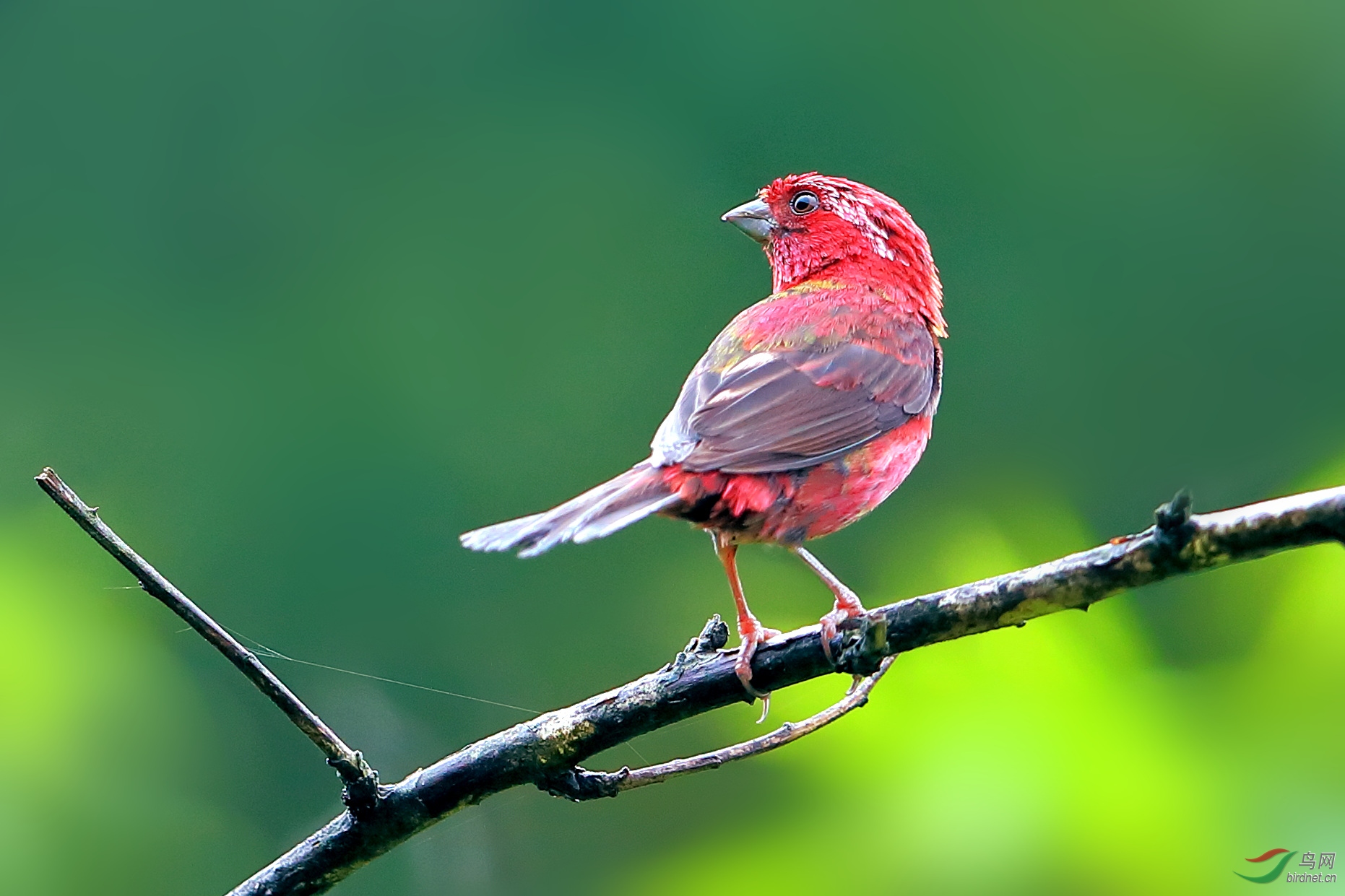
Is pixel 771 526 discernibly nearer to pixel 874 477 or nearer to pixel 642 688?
pixel 874 477

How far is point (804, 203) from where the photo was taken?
407 cm

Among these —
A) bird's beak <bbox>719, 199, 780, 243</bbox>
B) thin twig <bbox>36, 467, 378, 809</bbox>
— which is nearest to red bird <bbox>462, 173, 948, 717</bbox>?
bird's beak <bbox>719, 199, 780, 243</bbox>

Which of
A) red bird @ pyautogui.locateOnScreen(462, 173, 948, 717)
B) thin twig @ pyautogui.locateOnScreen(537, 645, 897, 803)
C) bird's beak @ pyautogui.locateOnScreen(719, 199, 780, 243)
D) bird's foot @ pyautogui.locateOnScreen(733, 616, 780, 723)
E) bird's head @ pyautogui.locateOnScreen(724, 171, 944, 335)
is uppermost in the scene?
bird's beak @ pyautogui.locateOnScreen(719, 199, 780, 243)

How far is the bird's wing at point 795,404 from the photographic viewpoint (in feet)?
10.1

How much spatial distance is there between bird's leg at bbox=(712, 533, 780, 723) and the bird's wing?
0.24m

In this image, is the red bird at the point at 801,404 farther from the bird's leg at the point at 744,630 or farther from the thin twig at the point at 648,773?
the thin twig at the point at 648,773

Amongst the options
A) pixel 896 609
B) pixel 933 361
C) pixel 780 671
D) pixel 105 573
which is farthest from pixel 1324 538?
pixel 105 573

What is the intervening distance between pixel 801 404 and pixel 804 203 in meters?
0.94

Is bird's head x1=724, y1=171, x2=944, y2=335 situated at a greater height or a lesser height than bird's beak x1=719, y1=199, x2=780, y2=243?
lesser

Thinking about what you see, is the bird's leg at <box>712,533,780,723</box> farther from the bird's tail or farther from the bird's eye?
the bird's eye

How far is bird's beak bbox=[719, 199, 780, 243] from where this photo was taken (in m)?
4.09

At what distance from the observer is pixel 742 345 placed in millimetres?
3574

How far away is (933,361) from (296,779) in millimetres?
2978

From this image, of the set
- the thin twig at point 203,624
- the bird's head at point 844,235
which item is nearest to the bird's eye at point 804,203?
the bird's head at point 844,235
